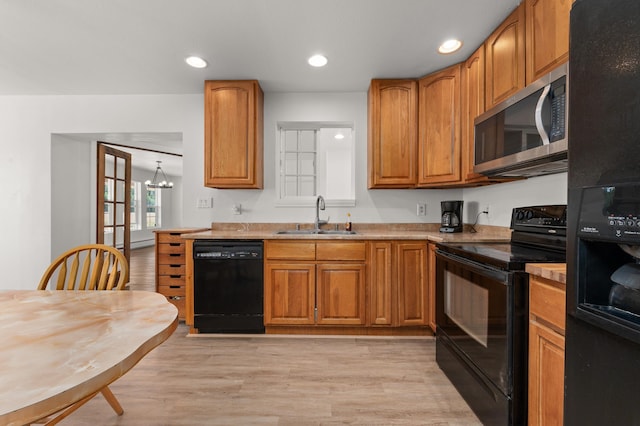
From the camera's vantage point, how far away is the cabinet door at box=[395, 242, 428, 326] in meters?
2.61

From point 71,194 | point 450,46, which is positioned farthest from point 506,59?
point 71,194

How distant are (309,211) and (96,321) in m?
2.44

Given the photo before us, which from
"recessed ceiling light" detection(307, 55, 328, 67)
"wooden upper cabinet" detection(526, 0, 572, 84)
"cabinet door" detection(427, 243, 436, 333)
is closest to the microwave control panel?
"wooden upper cabinet" detection(526, 0, 572, 84)

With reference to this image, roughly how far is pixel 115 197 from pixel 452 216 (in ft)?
14.1

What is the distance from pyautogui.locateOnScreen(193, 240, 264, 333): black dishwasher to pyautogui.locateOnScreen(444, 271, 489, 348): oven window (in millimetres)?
1499

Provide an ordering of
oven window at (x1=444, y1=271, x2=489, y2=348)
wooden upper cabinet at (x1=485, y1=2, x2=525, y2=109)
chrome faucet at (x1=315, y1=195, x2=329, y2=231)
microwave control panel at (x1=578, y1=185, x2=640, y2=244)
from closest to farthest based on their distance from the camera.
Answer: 1. microwave control panel at (x1=578, y1=185, x2=640, y2=244)
2. oven window at (x1=444, y1=271, x2=489, y2=348)
3. wooden upper cabinet at (x1=485, y1=2, x2=525, y2=109)
4. chrome faucet at (x1=315, y1=195, x2=329, y2=231)

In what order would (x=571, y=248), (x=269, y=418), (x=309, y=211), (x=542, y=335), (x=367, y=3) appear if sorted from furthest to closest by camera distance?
(x=309, y=211), (x=367, y=3), (x=269, y=418), (x=542, y=335), (x=571, y=248)

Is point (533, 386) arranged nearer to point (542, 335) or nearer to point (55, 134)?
point (542, 335)

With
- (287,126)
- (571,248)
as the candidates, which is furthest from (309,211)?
(571,248)

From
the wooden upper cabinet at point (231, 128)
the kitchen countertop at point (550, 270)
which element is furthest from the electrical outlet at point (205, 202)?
the kitchen countertop at point (550, 270)

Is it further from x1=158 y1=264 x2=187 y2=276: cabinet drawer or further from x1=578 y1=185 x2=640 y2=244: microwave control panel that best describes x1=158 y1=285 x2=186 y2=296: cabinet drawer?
x1=578 y1=185 x2=640 y2=244: microwave control panel

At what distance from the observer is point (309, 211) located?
3.26 meters

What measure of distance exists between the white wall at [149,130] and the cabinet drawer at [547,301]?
6.49ft

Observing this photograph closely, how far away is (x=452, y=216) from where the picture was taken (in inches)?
113
